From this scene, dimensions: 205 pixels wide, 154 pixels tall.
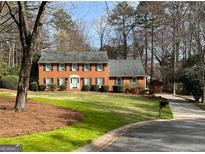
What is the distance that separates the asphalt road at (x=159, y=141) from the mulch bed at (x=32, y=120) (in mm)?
2826

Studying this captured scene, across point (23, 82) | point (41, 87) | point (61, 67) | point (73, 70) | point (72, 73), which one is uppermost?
point (61, 67)

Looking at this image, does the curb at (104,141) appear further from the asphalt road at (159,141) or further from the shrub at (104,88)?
the shrub at (104,88)

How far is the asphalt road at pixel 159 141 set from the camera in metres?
14.5

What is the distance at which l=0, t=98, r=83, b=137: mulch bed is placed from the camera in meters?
16.7

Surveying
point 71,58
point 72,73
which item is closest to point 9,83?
point 72,73

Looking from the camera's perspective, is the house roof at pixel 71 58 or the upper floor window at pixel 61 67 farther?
the upper floor window at pixel 61 67

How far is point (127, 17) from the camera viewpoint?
90.7 m

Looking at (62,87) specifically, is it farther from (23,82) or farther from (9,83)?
(23,82)

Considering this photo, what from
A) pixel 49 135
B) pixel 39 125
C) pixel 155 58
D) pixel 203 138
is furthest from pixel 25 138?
pixel 155 58

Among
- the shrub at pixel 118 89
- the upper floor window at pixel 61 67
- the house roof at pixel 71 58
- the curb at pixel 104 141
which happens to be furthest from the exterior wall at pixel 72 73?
the curb at pixel 104 141

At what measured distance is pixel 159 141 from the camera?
16.5m

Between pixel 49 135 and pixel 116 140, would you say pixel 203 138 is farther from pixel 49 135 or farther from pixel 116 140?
pixel 49 135

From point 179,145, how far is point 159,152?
194 centimetres

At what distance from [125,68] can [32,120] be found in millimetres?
53619
